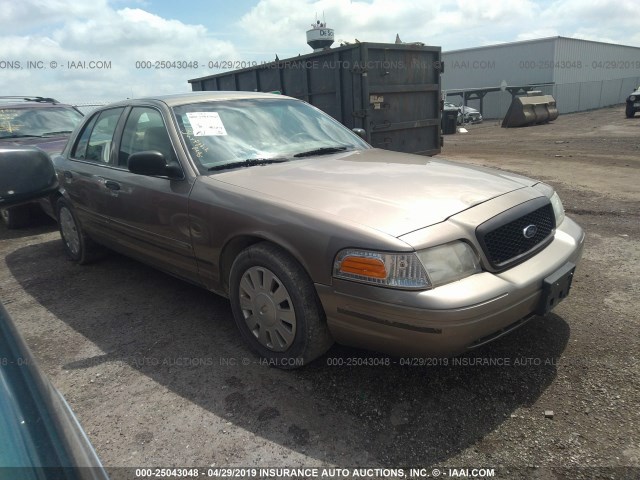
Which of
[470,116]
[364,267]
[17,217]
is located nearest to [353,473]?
[364,267]

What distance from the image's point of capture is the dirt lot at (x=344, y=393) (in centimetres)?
216

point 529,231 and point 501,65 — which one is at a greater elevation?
point 501,65

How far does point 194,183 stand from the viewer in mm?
3072

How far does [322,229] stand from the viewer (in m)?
2.39

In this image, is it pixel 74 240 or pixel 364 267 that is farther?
pixel 74 240

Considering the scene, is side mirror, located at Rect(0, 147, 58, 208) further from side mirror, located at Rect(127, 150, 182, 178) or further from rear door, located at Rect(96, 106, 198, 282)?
rear door, located at Rect(96, 106, 198, 282)

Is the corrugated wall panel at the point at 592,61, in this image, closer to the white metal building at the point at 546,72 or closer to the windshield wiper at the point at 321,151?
the white metal building at the point at 546,72

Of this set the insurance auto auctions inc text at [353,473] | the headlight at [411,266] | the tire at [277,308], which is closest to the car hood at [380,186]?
the headlight at [411,266]

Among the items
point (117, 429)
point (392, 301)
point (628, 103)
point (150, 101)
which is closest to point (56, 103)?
point (150, 101)

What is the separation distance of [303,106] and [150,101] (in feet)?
4.16

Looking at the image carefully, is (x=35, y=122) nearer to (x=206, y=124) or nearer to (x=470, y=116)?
(x=206, y=124)

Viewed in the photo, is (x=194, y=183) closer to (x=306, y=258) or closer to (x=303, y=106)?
(x=306, y=258)

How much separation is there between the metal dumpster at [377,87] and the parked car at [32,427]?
21.1 feet

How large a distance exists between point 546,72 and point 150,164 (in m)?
41.5
